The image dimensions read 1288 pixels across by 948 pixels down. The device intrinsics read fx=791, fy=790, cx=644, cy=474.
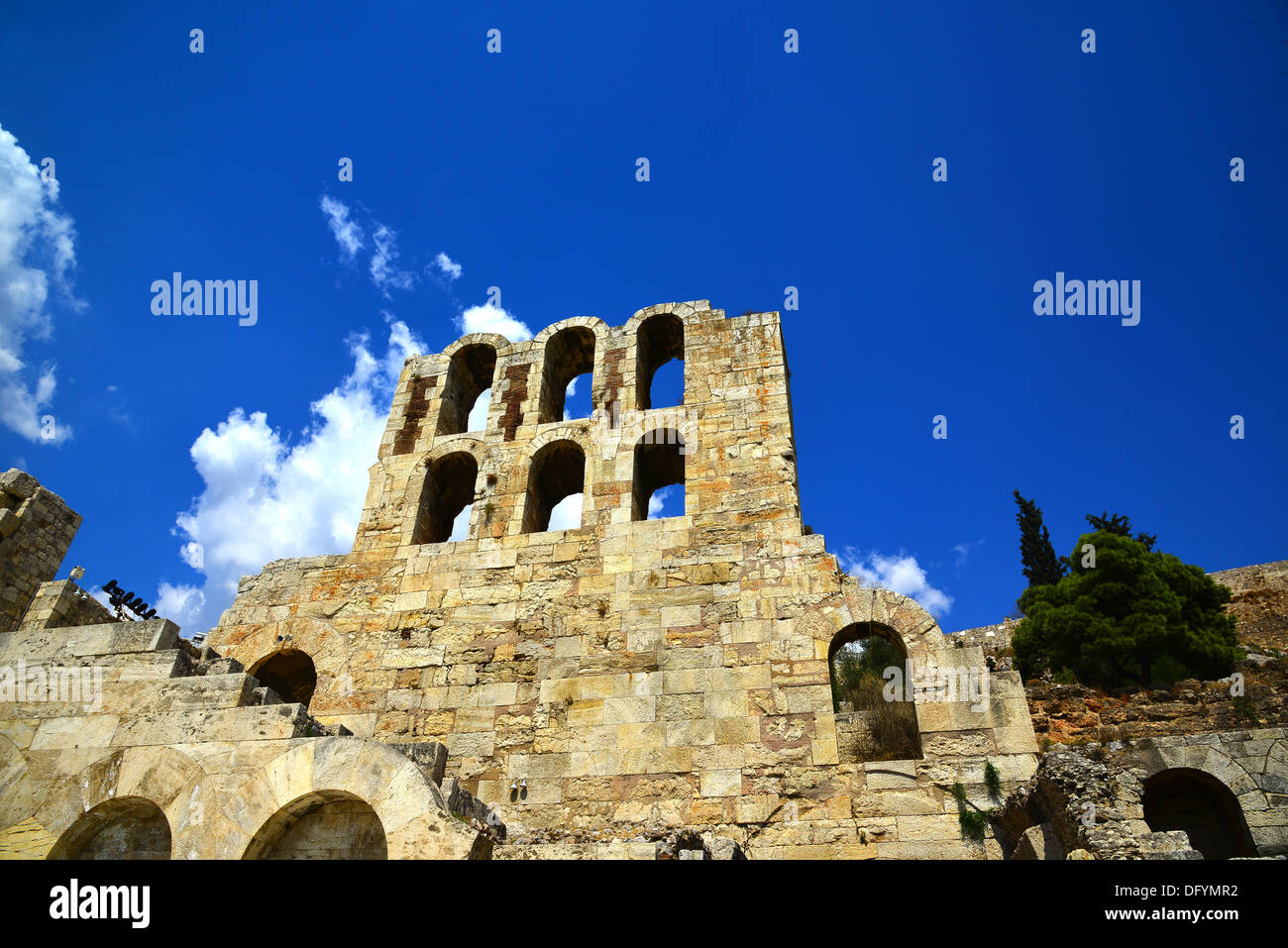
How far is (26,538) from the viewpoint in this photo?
13.5 meters

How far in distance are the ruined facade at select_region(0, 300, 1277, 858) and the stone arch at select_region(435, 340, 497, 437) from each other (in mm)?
107

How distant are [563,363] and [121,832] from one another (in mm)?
10699

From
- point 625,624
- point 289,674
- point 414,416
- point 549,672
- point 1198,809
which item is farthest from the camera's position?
point 414,416

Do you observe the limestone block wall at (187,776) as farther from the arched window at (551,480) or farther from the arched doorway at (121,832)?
the arched window at (551,480)

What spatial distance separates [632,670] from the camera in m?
11.1

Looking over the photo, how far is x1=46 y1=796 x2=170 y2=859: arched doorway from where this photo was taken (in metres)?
7.73

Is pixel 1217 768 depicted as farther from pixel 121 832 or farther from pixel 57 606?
pixel 57 606

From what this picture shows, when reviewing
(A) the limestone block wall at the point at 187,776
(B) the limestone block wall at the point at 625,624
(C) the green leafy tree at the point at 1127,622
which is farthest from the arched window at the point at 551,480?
(C) the green leafy tree at the point at 1127,622

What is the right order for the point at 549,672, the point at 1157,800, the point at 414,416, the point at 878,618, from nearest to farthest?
the point at 1157,800, the point at 878,618, the point at 549,672, the point at 414,416

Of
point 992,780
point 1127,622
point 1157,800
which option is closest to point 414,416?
point 992,780

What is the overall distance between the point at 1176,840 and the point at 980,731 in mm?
2920

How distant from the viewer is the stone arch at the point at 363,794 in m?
6.93
